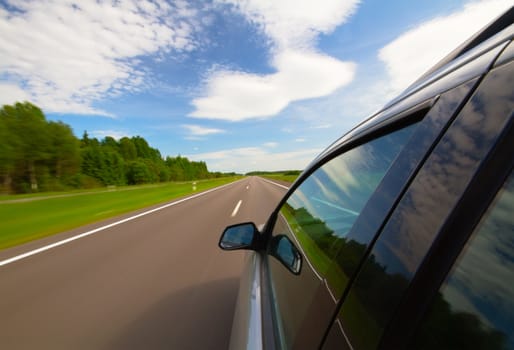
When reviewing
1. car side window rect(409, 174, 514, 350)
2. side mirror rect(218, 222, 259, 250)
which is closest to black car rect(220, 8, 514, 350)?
car side window rect(409, 174, 514, 350)

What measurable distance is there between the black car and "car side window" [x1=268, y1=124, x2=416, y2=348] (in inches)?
0.4

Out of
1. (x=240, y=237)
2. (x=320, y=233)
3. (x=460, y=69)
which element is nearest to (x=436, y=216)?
(x=460, y=69)

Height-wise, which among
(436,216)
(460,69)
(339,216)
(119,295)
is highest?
(460,69)

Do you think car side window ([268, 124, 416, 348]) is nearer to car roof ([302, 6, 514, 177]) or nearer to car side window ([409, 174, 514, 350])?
car roof ([302, 6, 514, 177])

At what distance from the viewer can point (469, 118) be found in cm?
56

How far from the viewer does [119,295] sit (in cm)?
342

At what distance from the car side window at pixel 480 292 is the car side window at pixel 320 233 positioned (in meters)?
0.30

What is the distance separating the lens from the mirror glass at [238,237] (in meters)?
2.08

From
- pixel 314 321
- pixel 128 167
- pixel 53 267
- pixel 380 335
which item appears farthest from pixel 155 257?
pixel 128 167

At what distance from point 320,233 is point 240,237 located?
996 mm

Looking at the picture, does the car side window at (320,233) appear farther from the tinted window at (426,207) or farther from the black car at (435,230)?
the tinted window at (426,207)

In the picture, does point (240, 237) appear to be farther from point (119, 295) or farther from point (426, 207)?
point (119, 295)

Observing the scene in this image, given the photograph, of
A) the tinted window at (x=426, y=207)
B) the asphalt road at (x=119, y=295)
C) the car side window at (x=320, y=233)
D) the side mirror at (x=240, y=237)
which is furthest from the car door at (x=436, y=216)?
the asphalt road at (x=119, y=295)

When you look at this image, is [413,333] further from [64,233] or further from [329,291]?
[64,233]
